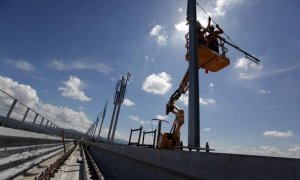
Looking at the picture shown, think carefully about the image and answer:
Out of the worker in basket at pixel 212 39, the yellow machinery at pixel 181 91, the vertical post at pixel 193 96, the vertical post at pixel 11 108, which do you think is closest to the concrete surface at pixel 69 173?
the vertical post at pixel 11 108

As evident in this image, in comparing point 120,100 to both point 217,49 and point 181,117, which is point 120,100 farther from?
point 217,49

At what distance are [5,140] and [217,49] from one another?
10.9 meters

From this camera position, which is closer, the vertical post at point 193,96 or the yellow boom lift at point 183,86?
the vertical post at point 193,96

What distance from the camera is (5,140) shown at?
10.0 m

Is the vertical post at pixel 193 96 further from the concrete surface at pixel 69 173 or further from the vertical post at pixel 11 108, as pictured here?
the concrete surface at pixel 69 173

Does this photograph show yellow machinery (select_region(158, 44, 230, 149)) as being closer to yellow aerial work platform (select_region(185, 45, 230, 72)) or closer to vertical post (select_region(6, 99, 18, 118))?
yellow aerial work platform (select_region(185, 45, 230, 72))

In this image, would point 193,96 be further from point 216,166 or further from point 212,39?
point 212,39

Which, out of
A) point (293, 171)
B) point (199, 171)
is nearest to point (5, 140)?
point (199, 171)

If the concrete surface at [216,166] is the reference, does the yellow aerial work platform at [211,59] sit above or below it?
above

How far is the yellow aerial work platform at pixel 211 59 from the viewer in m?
9.13

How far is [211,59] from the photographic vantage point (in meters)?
9.48

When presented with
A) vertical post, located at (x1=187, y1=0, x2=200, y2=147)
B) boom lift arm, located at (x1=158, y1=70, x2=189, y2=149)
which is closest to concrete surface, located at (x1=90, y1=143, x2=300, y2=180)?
vertical post, located at (x1=187, y1=0, x2=200, y2=147)

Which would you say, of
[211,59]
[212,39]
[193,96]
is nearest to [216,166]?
[193,96]

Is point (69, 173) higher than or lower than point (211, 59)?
lower
